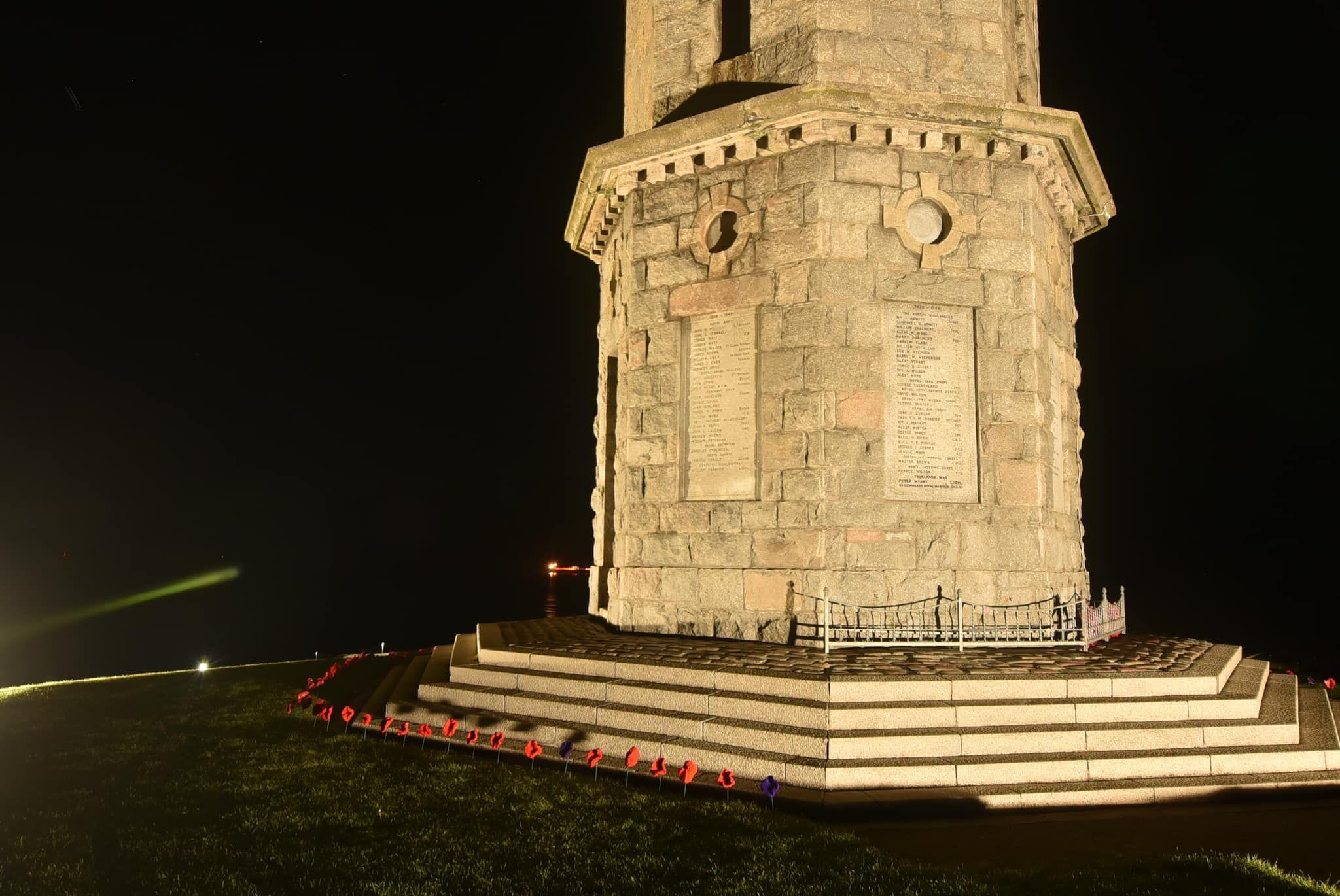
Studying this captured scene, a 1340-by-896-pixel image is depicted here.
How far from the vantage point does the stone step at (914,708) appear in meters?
6.57

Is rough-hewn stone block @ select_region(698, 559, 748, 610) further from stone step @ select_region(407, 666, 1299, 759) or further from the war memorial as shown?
stone step @ select_region(407, 666, 1299, 759)

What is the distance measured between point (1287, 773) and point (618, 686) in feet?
16.5

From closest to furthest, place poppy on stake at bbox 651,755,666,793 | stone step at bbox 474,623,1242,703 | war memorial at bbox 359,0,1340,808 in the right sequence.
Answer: poppy on stake at bbox 651,755,666,793, stone step at bbox 474,623,1242,703, war memorial at bbox 359,0,1340,808

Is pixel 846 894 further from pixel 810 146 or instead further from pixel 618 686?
pixel 810 146

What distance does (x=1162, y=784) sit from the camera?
614 cm

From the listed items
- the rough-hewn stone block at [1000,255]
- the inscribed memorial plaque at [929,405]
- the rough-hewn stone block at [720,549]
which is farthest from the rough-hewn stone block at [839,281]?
the rough-hewn stone block at [720,549]

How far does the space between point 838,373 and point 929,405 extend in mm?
1112

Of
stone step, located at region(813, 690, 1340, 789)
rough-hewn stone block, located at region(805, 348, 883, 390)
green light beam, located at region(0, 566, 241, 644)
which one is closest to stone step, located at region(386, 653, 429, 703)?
stone step, located at region(813, 690, 1340, 789)

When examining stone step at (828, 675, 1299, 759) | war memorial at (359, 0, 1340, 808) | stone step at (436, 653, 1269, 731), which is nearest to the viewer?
stone step at (828, 675, 1299, 759)

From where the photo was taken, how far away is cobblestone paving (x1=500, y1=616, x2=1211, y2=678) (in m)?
7.48

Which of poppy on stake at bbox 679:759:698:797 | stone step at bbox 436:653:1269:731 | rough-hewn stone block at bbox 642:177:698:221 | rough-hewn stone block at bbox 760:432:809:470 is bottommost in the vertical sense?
poppy on stake at bbox 679:759:698:797

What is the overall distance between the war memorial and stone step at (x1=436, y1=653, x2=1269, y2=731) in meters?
0.28

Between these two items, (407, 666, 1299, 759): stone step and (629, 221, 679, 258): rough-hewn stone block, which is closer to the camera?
(407, 666, 1299, 759): stone step

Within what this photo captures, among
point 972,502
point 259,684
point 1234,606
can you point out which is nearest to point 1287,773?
point 972,502
